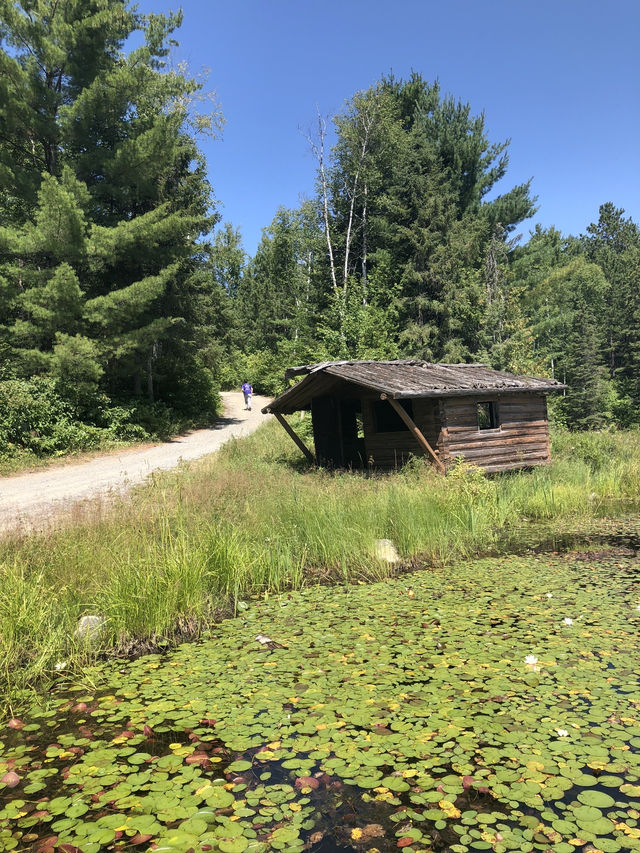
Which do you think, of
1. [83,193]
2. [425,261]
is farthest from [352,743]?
[425,261]

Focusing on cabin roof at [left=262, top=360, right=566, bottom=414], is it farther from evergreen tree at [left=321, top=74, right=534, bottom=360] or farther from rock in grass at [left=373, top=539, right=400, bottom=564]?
evergreen tree at [left=321, top=74, right=534, bottom=360]

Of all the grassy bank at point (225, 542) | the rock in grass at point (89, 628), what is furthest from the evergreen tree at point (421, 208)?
the rock in grass at point (89, 628)

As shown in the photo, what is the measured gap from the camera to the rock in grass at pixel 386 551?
290 inches

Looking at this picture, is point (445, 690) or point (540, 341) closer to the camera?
point (445, 690)

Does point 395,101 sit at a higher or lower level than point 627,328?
higher

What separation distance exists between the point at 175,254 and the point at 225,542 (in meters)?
19.9

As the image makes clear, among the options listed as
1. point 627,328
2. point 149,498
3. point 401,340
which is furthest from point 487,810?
point 627,328

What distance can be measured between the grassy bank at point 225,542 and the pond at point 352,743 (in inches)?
20.1

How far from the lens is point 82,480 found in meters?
13.2

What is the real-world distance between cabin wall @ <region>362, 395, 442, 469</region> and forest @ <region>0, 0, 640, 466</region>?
10.2 metres

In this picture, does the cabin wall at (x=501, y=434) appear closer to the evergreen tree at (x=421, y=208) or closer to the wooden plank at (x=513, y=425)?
the wooden plank at (x=513, y=425)

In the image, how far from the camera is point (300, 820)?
2.75 metres

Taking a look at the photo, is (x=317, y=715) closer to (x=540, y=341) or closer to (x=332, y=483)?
(x=332, y=483)

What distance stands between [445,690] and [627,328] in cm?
5400
